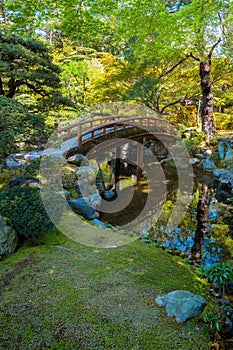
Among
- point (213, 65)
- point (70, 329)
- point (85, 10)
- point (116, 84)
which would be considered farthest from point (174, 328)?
point (213, 65)

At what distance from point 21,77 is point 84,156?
4.63 meters

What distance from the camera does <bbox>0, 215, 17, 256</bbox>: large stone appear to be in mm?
4258

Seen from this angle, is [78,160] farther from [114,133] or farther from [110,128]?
[110,128]

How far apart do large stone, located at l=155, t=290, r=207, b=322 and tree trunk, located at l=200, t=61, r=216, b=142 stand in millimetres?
11666

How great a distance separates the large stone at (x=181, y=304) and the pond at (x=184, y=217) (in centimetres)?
177

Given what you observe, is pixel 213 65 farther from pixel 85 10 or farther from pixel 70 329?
pixel 70 329

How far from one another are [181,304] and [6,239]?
9.90 ft

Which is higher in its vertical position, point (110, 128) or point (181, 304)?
point (110, 128)

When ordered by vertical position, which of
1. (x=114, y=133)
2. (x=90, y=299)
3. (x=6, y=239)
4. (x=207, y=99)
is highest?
(x=207, y=99)

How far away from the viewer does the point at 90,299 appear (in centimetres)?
334

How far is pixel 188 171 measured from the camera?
42.4 ft

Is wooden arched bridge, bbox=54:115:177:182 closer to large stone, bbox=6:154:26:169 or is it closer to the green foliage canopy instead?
large stone, bbox=6:154:26:169

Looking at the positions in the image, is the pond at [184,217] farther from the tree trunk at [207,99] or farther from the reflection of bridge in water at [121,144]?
the tree trunk at [207,99]

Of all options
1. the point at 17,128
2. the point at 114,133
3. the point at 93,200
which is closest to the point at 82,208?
the point at 93,200
